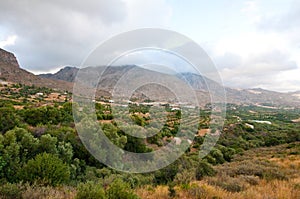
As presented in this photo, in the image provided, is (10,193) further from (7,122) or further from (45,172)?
(7,122)

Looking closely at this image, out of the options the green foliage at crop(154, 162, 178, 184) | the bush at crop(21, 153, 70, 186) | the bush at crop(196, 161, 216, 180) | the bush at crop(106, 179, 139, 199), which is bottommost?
the green foliage at crop(154, 162, 178, 184)

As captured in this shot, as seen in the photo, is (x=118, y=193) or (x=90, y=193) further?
(x=118, y=193)

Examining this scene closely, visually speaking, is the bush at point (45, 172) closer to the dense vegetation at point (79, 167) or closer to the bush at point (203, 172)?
the dense vegetation at point (79, 167)

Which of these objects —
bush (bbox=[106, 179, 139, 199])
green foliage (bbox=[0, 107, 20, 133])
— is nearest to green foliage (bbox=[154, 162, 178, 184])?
bush (bbox=[106, 179, 139, 199])

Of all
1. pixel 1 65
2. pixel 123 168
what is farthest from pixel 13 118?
pixel 1 65

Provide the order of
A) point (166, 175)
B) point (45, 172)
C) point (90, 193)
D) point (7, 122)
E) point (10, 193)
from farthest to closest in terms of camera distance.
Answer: point (7, 122)
point (166, 175)
point (45, 172)
point (10, 193)
point (90, 193)

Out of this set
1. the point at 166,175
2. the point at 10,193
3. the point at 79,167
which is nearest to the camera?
the point at 10,193

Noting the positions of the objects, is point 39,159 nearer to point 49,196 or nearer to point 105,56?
point 49,196

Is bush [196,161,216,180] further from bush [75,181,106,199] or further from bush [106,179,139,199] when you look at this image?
bush [75,181,106,199]

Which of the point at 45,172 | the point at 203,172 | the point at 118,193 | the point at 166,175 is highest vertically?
the point at 118,193

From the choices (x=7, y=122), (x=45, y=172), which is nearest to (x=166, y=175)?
(x=45, y=172)

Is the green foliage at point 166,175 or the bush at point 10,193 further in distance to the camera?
the green foliage at point 166,175

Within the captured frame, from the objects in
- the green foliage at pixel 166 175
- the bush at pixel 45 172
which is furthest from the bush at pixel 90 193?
the green foliage at pixel 166 175

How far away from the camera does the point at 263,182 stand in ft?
24.9
